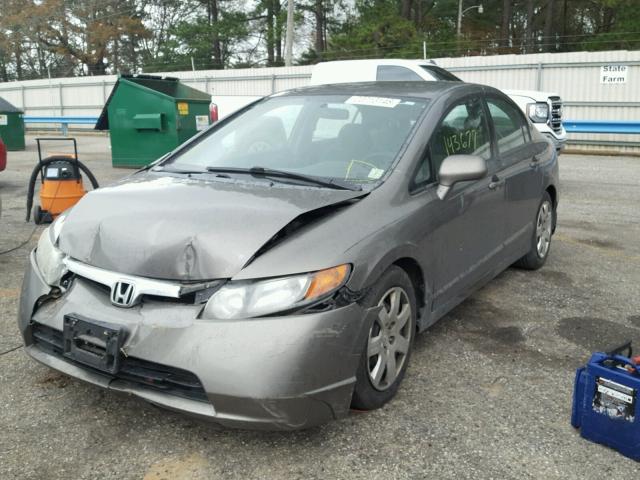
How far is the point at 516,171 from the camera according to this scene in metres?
4.54

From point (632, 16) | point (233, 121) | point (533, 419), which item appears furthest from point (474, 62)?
point (632, 16)

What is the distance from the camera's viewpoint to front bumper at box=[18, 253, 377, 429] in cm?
242

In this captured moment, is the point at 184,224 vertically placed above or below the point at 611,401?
above

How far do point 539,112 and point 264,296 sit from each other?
319 inches

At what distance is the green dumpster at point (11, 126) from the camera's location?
1559 cm

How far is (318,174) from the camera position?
11.2 feet

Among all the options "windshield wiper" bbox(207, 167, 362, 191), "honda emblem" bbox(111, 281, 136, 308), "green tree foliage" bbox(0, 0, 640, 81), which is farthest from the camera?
"green tree foliage" bbox(0, 0, 640, 81)

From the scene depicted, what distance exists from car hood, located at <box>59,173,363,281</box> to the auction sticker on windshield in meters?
0.92

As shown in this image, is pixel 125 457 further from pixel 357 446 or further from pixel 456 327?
pixel 456 327

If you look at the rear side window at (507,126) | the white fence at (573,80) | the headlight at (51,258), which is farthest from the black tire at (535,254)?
the white fence at (573,80)

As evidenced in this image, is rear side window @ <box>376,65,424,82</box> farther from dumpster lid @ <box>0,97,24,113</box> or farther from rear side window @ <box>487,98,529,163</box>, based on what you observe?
dumpster lid @ <box>0,97,24,113</box>

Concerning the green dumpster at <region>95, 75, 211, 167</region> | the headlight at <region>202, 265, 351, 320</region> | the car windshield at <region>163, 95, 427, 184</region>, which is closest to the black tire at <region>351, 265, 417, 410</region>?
the headlight at <region>202, 265, 351, 320</region>

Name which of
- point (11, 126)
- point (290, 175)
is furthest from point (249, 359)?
point (11, 126)

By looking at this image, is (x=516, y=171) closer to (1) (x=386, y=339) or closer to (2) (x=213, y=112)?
(1) (x=386, y=339)
